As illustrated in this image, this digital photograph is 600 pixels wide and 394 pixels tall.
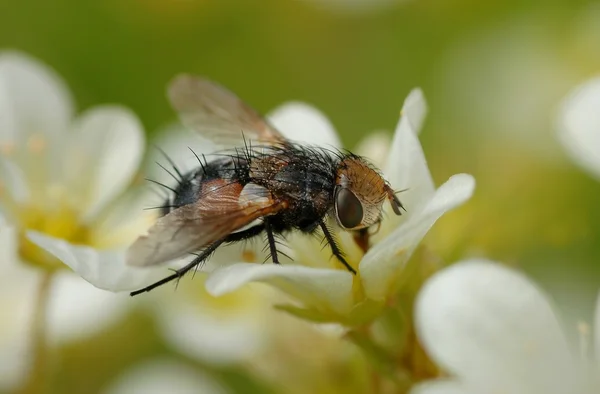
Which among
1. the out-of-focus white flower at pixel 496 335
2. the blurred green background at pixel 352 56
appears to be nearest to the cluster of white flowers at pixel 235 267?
the out-of-focus white flower at pixel 496 335

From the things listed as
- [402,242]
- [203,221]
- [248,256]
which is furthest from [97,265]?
[402,242]

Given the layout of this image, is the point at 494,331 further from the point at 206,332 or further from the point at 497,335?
the point at 206,332

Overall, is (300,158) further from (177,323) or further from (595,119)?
(177,323)

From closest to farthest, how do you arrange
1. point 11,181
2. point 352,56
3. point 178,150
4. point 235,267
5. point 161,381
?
point 235,267 → point 11,181 → point 178,150 → point 161,381 → point 352,56

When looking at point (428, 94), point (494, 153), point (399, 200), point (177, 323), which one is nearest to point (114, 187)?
point (399, 200)

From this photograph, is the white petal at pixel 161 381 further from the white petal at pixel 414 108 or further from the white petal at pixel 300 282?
the white petal at pixel 414 108

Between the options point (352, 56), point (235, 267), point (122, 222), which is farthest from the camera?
point (352, 56)
